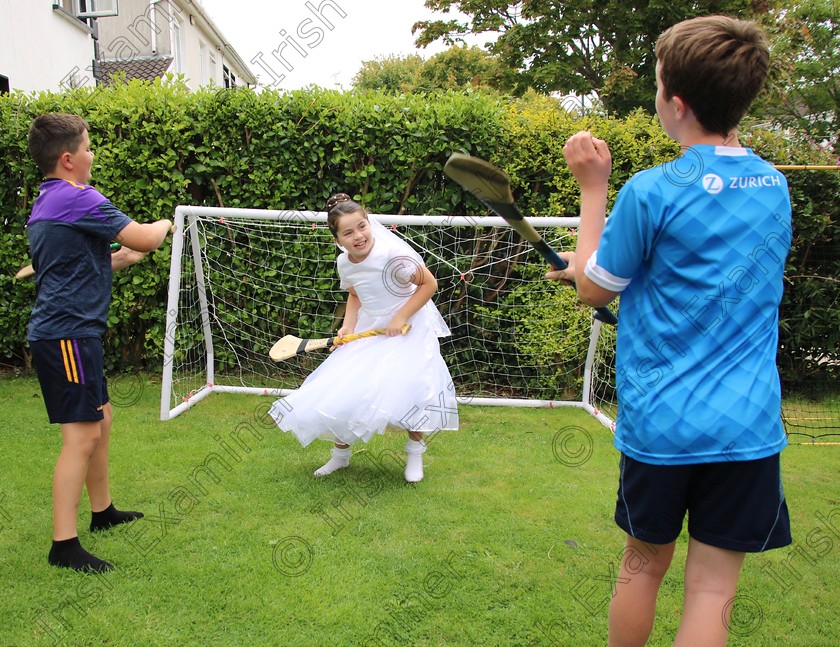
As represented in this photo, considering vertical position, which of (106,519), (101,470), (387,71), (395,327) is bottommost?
(387,71)

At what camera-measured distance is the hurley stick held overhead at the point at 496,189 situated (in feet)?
5.27

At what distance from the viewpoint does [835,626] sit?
7.50 feet

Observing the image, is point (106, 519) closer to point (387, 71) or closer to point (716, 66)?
point (716, 66)

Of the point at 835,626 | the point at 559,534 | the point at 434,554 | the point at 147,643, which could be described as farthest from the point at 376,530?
the point at 835,626

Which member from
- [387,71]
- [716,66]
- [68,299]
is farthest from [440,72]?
[716,66]

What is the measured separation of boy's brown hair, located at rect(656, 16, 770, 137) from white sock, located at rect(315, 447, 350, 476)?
2742 mm

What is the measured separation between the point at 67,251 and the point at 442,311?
134 inches

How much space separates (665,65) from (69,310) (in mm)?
2288

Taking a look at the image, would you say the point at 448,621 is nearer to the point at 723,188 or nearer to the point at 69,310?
the point at 723,188

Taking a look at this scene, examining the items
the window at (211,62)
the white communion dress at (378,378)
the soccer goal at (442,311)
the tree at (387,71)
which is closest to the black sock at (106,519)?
the white communion dress at (378,378)

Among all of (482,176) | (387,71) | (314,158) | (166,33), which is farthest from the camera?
(387,71)

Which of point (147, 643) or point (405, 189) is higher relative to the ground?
point (405, 189)

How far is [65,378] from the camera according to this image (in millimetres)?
2504

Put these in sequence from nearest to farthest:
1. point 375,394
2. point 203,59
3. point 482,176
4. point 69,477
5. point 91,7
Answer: point 482,176 → point 69,477 → point 375,394 → point 91,7 → point 203,59
